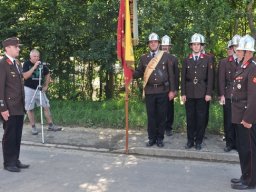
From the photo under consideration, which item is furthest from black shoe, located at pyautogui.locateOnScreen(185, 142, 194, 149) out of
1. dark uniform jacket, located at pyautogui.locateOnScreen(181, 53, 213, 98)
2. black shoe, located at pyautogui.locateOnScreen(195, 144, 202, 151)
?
dark uniform jacket, located at pyautogui.locateOnScreen(181, 53, 213, 98)

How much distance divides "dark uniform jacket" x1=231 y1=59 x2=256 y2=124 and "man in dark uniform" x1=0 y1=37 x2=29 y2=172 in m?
3.46

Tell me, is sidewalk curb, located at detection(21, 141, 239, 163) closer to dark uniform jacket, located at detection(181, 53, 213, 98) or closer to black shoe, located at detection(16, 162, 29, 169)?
dark uniform jacket, located at detection(181, 53, 213, 98)

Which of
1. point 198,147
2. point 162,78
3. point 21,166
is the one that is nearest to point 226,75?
point 162,78

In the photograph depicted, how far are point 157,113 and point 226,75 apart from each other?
4.94 ft

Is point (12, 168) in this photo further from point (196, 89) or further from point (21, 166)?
point (196, 89)

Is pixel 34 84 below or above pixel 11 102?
above

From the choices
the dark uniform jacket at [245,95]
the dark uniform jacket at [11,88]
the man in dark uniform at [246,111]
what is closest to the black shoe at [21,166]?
the dark uniform jacket at [11,88]

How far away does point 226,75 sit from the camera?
8.57m

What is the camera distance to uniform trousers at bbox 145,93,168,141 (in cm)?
891

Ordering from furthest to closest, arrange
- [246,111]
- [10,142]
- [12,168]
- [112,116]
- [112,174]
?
[112,116] < [10,142] < [12,168] < [112,174] < [246,111]

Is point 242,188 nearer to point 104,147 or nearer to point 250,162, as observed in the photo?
point 250,162

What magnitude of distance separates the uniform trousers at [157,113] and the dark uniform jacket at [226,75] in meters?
1.09

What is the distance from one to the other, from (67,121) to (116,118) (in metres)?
1.21

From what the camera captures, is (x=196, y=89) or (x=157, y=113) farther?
(x=157, y=113)
